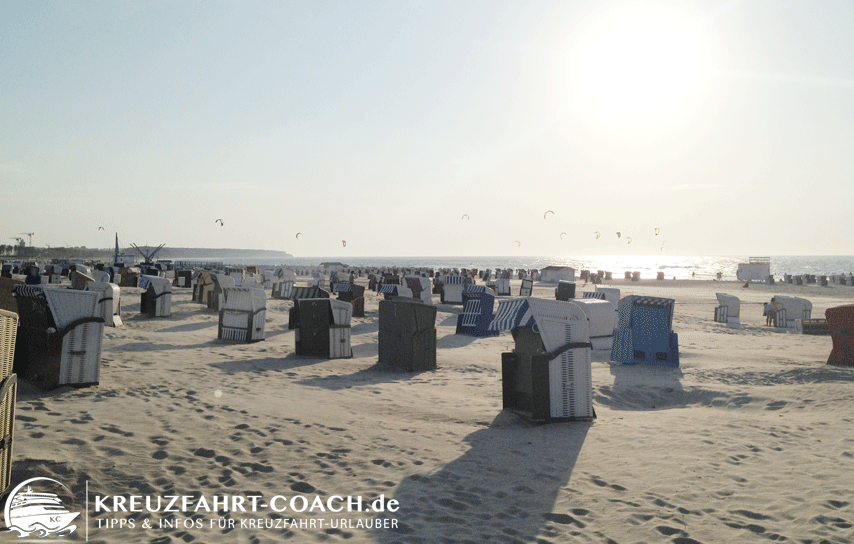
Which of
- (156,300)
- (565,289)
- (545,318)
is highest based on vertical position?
(545,318)

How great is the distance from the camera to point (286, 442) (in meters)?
6.34

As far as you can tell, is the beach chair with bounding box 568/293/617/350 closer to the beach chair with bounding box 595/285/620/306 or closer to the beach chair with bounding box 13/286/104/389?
the beach chair with bounding box 595/285/620/306

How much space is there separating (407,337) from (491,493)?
6.76 m

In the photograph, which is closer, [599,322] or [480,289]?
[599,322]

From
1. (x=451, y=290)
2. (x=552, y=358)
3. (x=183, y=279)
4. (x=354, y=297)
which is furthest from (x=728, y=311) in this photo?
(x=183, y=279)

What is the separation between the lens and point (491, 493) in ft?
16.8

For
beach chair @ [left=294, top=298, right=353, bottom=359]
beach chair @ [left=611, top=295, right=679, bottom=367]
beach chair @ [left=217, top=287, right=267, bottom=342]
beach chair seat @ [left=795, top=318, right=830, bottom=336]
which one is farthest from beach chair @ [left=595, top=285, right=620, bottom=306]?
beach chair @ [left=217, top=287, right=267, bottom=342]

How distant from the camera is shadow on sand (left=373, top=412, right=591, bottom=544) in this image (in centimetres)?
435

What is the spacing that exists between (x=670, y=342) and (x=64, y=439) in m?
11.7

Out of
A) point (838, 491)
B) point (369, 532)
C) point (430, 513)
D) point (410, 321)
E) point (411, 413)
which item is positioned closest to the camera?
point (369, 532)

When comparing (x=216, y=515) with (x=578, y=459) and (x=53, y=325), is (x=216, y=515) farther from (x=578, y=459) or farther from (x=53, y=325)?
(x=53, y=325)

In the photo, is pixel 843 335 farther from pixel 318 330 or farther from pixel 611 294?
pixel 318 330

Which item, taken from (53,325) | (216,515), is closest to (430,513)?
(216,515)

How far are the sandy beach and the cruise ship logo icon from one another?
14cm
